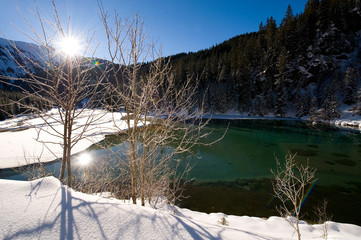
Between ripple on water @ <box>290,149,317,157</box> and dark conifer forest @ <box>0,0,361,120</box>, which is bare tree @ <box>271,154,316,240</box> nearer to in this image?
ripple on water @ <box>290,149,317,157</box>

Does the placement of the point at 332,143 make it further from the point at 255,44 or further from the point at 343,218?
the point at 255,44

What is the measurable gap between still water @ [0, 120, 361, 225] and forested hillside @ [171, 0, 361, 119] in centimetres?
2174

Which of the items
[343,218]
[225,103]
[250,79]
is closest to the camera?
[343,218]

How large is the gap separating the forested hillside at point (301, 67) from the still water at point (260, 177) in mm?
21745

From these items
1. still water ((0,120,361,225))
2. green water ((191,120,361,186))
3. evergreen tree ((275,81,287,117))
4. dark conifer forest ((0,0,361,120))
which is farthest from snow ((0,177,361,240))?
evergreen tree ((275,81,287,117))

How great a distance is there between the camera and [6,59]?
13975 centimetres

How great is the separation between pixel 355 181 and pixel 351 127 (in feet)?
68.4

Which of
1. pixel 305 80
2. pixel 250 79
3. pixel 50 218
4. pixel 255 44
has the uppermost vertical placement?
pixel 255 44

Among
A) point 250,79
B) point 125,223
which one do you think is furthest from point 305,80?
point 125,223

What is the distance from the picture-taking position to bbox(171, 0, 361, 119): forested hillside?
33750mm

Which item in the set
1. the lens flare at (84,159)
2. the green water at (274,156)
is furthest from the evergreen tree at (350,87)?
the lens flare at (84,159)

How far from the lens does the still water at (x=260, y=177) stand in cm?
660

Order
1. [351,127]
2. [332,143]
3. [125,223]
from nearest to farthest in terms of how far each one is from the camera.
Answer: [125,223] < [332,143] < [351,127]

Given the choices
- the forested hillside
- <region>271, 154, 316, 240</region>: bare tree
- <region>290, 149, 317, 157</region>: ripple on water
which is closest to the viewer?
<region>271, 154, 316, 240</region>: bare tree
